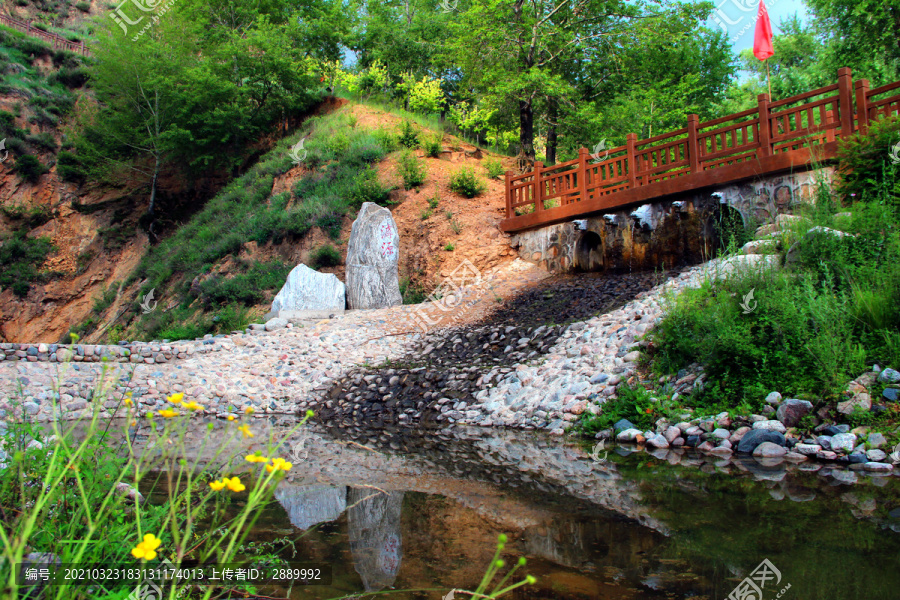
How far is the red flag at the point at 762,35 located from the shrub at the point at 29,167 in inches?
1029

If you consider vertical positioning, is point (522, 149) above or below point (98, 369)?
above

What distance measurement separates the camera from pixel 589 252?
12469mm

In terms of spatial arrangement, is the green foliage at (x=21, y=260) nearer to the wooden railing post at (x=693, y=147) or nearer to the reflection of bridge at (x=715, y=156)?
the reflection of bridge at (x=715, y=156)

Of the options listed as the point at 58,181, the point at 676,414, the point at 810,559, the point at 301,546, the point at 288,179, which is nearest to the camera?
the point at 810,559

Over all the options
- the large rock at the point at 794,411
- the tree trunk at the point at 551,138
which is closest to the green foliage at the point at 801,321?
the large rock at the point at 794,411

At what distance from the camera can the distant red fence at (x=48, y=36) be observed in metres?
27.2

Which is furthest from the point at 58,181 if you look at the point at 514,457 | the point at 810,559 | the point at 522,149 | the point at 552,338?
the point at 810,559

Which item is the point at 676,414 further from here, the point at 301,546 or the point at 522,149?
the point at 522,149

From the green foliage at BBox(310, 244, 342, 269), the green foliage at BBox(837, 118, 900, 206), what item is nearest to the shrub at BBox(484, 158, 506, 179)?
the green foliage at BBox(310, 244, 342, 269)

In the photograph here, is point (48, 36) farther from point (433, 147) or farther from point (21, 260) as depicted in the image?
point (433, 147)

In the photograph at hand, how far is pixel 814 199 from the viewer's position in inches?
333

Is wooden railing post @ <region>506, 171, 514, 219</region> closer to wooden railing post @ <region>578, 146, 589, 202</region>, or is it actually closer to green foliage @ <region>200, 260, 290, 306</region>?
wooden railing post @ <region>578, 146, 589, 202</region>

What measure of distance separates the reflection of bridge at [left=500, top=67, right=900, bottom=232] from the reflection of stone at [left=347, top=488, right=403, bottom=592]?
856 centimetres

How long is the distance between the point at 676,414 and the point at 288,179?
1639 cm
